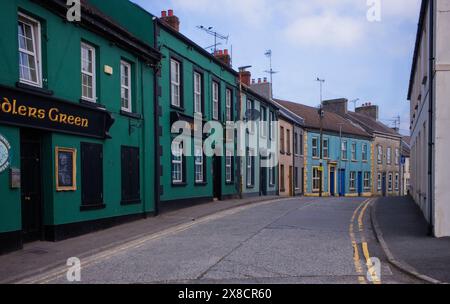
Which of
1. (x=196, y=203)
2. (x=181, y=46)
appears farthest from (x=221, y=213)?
(x=181, y=46)

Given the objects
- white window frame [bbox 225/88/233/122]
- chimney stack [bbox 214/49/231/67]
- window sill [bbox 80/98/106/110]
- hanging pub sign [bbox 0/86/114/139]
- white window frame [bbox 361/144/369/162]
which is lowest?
white window frame [bbox 361/144/369/162]

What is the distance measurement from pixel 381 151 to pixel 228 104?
1218 inches

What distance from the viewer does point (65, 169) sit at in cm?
1152

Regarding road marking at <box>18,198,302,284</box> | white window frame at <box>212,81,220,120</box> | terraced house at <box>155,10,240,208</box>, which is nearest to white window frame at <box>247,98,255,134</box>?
terraced house at <box>155,10,240,208</box>

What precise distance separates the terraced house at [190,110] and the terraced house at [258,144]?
1976 millimetres

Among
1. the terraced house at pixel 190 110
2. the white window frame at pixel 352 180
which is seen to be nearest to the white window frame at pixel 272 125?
the terraced house at pixel 190 110

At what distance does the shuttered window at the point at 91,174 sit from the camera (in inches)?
484

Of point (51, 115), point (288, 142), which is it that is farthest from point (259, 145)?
point (51, 115)

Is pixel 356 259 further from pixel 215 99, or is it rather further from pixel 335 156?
pixel 335 156

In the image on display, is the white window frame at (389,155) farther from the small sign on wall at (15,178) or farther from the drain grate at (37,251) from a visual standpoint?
the small sign on wall at (15,178)

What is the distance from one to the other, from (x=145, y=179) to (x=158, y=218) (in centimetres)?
144

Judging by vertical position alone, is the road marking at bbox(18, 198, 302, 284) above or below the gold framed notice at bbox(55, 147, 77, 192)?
below

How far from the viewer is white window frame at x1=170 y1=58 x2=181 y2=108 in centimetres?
1816

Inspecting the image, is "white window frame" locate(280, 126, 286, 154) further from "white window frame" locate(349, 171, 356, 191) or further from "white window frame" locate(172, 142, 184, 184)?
"white window frame" locate(172, 142, 184, 184)
